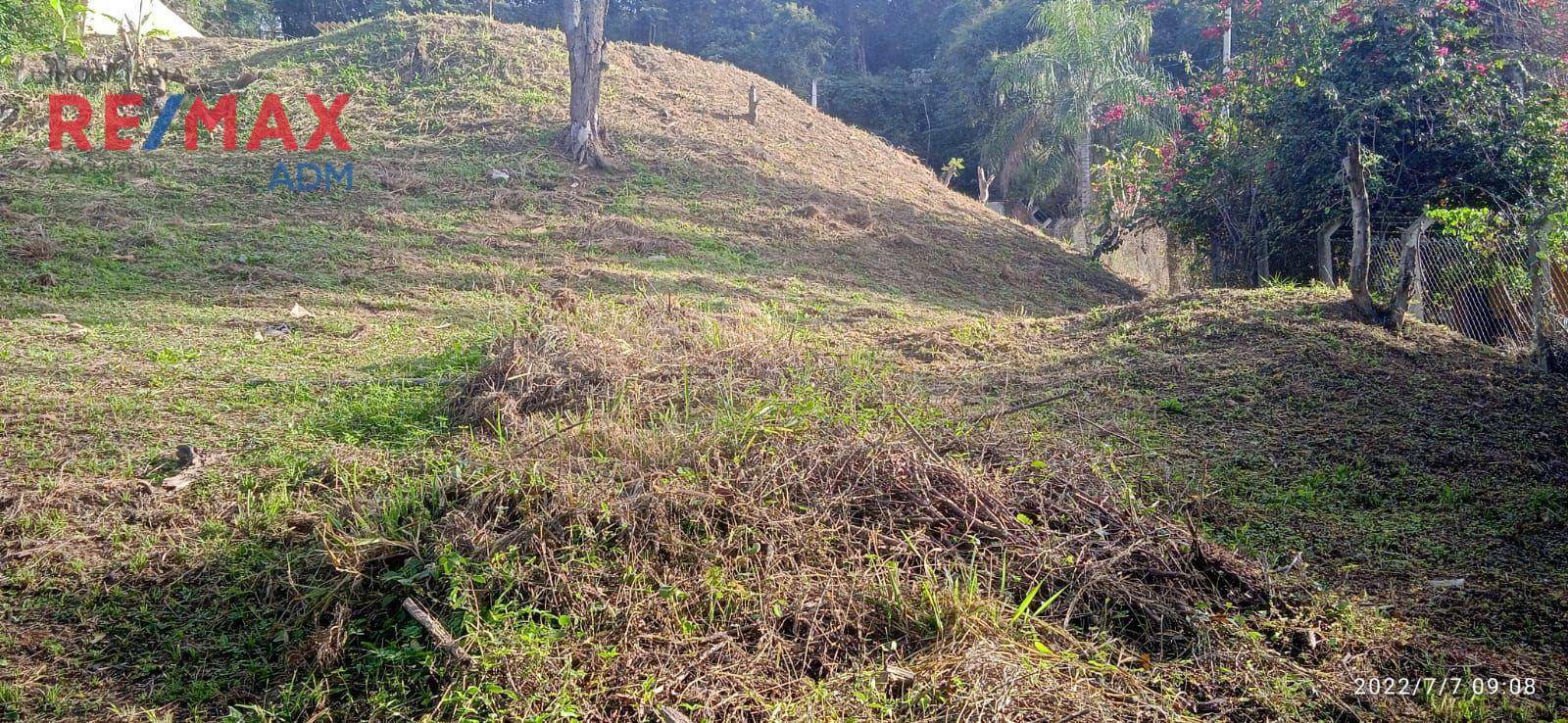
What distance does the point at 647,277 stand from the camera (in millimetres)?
8867

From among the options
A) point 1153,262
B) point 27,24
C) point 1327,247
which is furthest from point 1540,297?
point 27,24

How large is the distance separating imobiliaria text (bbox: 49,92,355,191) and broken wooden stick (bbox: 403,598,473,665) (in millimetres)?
8618

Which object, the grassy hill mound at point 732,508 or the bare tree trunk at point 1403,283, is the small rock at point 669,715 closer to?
the grassy hill mound at point 732,508

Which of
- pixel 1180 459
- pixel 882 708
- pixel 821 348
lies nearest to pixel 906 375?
pixel 821 348

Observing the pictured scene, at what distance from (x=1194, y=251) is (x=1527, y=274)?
5.99 meters

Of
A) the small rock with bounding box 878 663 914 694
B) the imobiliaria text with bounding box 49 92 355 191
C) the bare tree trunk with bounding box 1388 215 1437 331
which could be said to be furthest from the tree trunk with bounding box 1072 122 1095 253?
the small rock with bounding box 878 663 914 694

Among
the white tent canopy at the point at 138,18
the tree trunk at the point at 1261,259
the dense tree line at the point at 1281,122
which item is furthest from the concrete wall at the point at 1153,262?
the white tent canopy at the point at 138,18

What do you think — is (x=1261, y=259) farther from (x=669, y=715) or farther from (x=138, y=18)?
(x=138, y=18)

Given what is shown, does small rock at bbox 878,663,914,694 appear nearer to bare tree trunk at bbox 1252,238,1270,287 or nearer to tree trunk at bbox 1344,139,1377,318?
tree trunk at bbox 1344,139,1377,318

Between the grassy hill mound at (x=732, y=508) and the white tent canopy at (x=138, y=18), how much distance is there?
932cm

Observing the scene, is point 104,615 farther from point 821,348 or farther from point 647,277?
point 647,277

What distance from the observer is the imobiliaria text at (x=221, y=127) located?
A: 10.3 metres

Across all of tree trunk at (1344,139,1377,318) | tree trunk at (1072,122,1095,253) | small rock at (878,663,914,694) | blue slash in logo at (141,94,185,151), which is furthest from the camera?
tree trunk at (1072,122,1095,253)

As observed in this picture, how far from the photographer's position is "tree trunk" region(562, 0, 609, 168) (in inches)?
447
